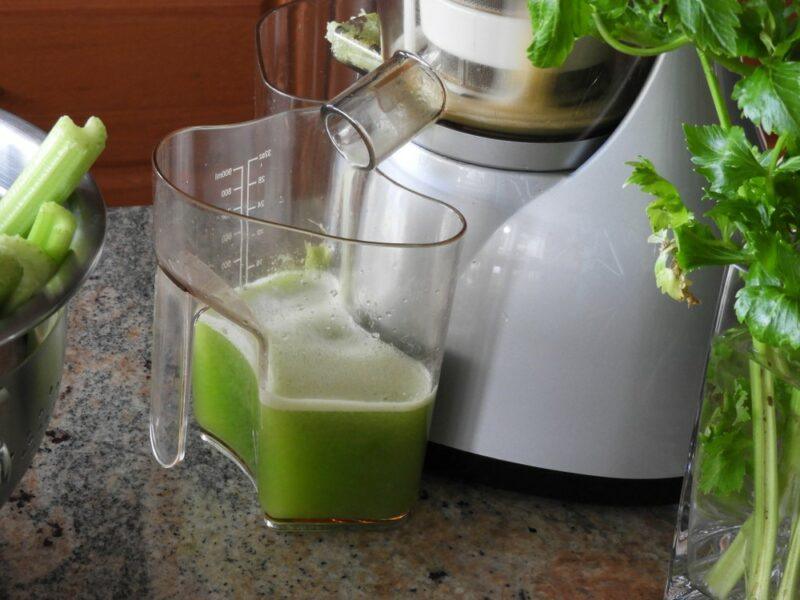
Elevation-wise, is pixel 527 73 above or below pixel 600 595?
above

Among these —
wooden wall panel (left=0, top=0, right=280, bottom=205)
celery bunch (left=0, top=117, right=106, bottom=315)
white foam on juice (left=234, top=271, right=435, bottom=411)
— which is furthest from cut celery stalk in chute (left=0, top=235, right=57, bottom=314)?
wooden wall panel (left=0, top=0, right=280, bottom=205)

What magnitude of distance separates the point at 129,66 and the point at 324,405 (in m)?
1.23

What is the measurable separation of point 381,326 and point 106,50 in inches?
47.5

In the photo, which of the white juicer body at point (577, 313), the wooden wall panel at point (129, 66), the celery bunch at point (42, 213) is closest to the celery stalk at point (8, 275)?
the celery bunch at point (42, 213)

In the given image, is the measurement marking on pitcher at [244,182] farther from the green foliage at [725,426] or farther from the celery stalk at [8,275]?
the green foliage at [725,426]

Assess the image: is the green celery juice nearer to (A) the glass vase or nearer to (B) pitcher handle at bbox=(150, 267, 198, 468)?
(B) pitcher handle at bbox=(150, 267, 198, 468)

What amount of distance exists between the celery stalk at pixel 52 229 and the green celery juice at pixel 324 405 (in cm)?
11

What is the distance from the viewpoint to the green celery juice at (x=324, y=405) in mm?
580

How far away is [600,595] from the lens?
612mm

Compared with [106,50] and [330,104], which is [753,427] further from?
[106,50]

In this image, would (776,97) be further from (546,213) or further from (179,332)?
(179,332)

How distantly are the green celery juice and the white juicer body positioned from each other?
0.16 feet

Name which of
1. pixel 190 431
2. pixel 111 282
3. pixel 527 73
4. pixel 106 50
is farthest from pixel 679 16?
pixel 106 50

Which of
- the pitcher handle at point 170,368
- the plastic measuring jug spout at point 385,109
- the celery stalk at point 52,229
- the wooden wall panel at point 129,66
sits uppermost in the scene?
the plastic measuring jug spout at point 385,109
